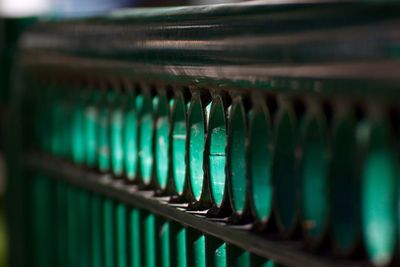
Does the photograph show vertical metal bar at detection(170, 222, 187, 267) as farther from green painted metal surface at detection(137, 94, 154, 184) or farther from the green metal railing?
green painted metal surface at detection(137, 94, 154, 184)

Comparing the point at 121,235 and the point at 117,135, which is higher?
the point at 117,135

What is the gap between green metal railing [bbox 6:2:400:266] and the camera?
3.25 feet

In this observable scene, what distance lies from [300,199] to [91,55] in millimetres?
922

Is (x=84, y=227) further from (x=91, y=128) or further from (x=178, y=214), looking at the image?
(x=178, y=214)

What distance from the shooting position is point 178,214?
5.14ft

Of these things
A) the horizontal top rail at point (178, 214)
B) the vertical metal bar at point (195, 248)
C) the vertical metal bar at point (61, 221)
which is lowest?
the vertical metal bar at point (61, 221)

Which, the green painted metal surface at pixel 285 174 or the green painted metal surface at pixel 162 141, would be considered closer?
the green painted metal surface at pixel 285 174

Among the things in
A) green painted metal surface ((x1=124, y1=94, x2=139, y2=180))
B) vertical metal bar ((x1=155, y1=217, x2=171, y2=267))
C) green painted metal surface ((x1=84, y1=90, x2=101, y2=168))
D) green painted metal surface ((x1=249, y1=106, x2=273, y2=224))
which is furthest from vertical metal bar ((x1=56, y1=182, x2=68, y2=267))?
green painted metal surface ((x1=249, y1=106, x2=273, y2=224))

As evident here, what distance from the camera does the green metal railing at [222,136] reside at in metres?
0.99

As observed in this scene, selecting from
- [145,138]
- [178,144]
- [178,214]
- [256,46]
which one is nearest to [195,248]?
[178,214]

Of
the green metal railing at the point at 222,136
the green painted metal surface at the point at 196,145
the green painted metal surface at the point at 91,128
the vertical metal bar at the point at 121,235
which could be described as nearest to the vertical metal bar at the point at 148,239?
the green metal railing at the point at 222,136

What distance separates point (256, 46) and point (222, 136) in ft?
0.82

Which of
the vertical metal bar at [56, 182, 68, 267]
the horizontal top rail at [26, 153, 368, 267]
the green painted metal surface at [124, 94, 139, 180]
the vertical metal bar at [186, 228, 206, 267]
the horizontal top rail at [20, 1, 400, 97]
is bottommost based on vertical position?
the vertical metal bar at [56, 182, 68, 267]

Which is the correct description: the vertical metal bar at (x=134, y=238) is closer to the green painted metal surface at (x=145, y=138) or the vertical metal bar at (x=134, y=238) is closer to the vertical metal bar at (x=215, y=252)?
the green painted metal surface at (x=145, y=138)
